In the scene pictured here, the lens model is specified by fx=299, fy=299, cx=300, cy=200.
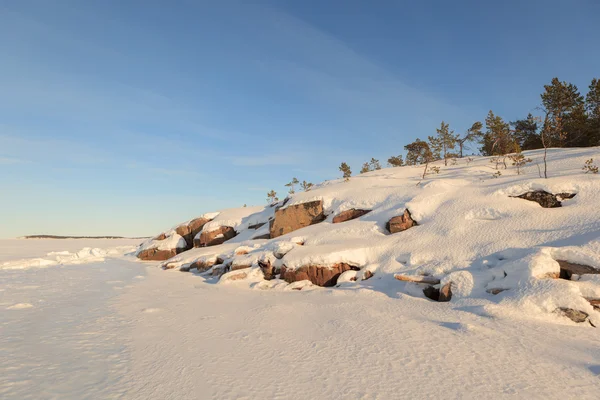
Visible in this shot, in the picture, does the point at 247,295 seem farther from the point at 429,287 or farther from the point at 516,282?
the point at 516,282

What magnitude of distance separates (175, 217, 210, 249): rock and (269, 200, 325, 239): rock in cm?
1175

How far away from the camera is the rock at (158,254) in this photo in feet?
95.7

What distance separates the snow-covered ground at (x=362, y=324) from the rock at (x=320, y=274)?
14.8 inches

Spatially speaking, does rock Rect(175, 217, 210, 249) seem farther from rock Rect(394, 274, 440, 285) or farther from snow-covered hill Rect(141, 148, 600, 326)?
rock Rect(394, 274, 440, 285)

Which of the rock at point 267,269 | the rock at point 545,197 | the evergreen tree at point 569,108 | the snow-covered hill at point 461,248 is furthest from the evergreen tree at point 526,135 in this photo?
the rock at point 267,269

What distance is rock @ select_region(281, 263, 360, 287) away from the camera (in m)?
13.1

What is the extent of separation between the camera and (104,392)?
430 cm

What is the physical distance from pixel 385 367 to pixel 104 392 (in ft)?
14.3

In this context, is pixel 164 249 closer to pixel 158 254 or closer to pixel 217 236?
pixel 158 254

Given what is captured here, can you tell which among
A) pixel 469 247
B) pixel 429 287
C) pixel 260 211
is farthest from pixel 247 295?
pixel 260 211

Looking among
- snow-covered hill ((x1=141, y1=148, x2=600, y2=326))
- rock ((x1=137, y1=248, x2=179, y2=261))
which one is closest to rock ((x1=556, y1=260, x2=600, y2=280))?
snow-covered hill ((x1=141, y1=148, x2=600, y2=326))

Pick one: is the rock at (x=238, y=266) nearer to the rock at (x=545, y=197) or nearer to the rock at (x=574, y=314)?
the rock at (x=574, y=314)

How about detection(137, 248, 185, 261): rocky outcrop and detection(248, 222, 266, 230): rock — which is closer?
detection(248, 222, 266, 230): rock

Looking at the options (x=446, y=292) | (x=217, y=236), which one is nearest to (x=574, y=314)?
(x=446, y=292)
